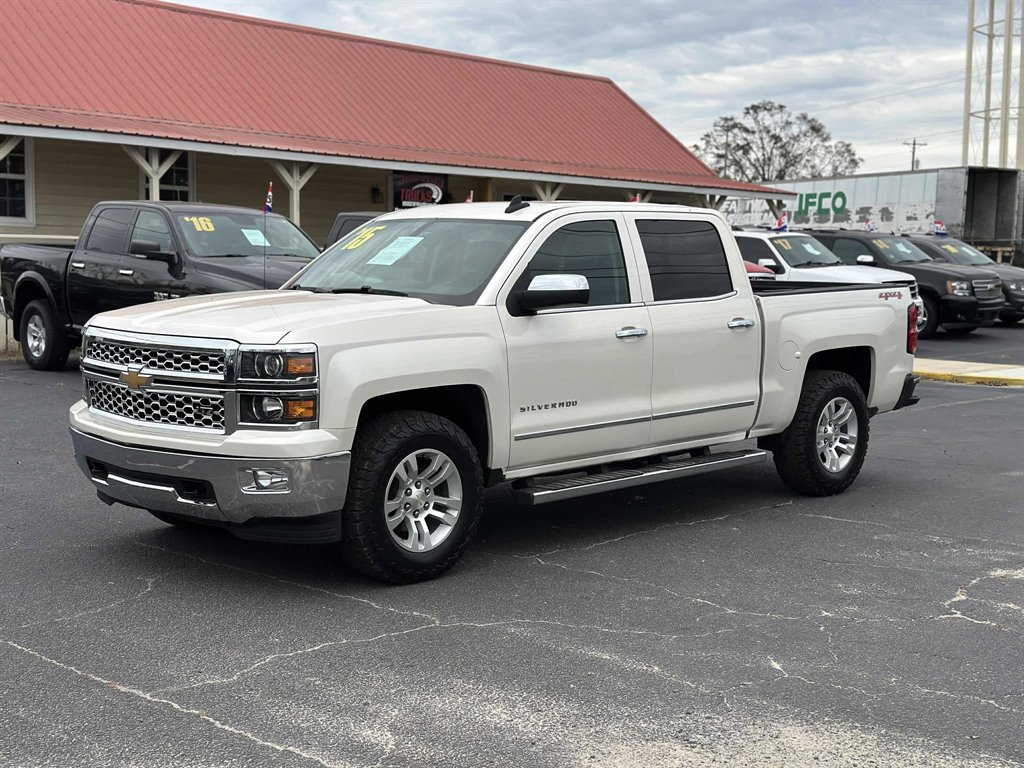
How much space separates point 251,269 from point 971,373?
928 cm

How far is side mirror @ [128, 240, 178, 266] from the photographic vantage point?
41.2 ft

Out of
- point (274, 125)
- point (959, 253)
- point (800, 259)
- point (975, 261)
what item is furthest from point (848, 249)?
point (274, 125)

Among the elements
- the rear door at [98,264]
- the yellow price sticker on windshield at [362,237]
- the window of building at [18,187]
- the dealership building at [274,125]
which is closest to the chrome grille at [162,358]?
the yellow price sticker on windshield at [362,237]

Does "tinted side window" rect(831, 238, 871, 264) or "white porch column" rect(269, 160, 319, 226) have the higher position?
"white porch column" rect(269, 160, 319, 226)

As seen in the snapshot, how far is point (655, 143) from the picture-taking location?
31328 millimetres

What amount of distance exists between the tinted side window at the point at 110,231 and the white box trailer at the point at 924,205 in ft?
79.1

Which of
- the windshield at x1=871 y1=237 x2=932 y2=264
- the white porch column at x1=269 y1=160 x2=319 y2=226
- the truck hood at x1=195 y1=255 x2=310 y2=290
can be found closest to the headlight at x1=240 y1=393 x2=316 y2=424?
the truck hood at x1=195 y1=255 x2=310 y2=290

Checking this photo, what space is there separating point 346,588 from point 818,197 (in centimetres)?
3433

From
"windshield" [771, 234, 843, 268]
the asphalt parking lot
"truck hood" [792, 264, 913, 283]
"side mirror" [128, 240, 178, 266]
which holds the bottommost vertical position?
the asphalt parking lot

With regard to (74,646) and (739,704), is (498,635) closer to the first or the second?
(739,704)

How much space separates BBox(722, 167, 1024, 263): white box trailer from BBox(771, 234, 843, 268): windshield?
14689 mm

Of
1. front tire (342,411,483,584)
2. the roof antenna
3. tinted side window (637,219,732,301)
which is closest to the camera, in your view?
front tire (342,411,483,584)

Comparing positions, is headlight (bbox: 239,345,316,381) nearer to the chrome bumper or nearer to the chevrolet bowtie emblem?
the chrome bumper

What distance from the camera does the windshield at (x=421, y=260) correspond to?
6.58 meters
